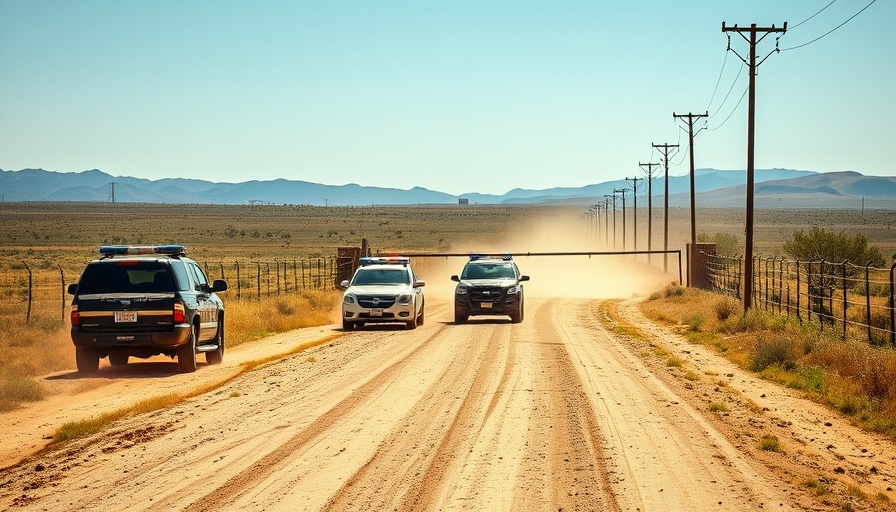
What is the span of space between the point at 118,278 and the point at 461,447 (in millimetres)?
9488

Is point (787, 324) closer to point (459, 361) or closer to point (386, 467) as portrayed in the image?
point (459, 361)

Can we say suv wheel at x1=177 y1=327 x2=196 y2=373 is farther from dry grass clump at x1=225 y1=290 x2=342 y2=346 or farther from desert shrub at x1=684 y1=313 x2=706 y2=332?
desert shrub at x1=684 y1=313 x2=706 y2=332

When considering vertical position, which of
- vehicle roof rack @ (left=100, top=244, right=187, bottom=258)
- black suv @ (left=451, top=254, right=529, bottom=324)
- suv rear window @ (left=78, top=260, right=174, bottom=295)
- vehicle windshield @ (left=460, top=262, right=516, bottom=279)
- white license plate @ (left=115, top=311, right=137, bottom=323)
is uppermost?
vehicle roof rack @ (left=100, top=244, right=187, bottom=258)

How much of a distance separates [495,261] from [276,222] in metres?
149

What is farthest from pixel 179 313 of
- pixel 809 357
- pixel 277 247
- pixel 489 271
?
pixel 277 247

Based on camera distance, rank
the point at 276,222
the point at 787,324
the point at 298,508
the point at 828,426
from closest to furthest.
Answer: the point at 298,508 < the point at 828,426 < the point at 787,324 < the point at 276,222

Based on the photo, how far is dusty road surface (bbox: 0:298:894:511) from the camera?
920 centimetres

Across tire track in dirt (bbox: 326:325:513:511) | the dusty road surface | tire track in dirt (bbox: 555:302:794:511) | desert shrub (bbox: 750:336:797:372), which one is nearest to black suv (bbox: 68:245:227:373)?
the dusty road surface

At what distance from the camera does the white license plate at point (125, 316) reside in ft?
59.8

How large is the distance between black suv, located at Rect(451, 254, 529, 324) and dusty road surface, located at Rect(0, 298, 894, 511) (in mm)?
11911

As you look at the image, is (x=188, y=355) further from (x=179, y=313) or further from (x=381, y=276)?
(x=381, y=276)

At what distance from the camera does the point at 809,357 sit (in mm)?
20016

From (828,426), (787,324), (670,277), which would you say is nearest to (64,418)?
(828,426)

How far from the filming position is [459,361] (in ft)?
67.6
